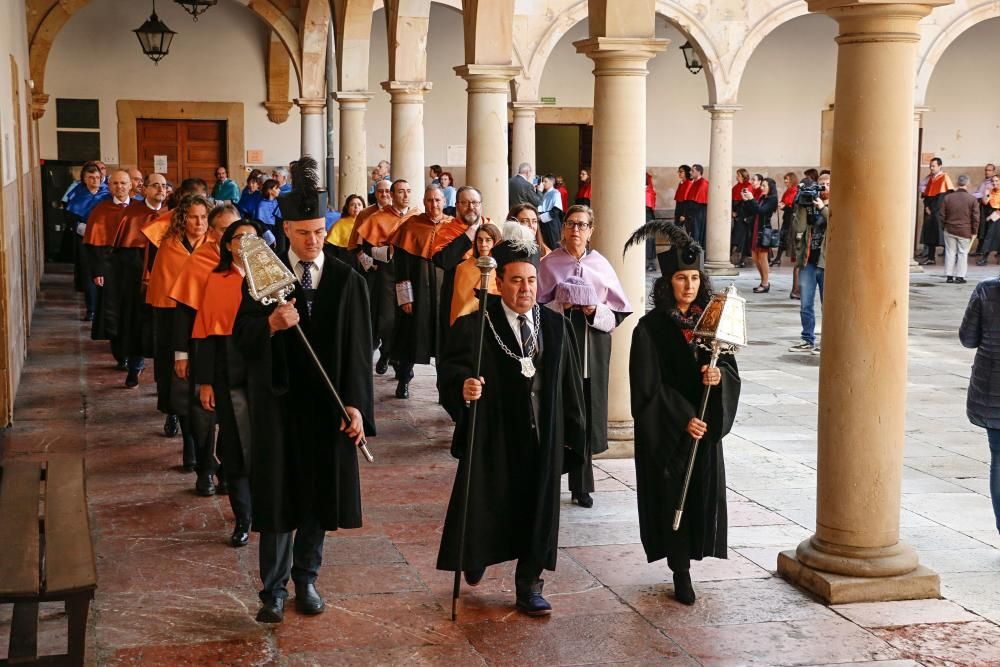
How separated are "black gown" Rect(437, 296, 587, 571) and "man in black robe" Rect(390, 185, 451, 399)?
4.69 m

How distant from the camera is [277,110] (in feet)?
76.1

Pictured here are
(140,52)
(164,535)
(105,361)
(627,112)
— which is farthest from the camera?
(140,52)

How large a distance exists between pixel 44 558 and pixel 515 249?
82.1 inches

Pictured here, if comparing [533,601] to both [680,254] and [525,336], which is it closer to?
→ [525,336]

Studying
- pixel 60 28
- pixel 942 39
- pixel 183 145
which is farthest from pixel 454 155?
pixel 942 39

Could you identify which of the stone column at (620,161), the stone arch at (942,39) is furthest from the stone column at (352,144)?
the stone arch at (942,39)

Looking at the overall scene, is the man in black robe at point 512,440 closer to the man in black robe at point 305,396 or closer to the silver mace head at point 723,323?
the man in black robe at point 305,396

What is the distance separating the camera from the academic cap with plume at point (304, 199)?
16.4 feet

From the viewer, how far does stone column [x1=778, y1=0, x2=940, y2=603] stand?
5.31 m

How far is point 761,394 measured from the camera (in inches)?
418

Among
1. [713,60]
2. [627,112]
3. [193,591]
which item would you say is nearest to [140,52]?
[713,60]

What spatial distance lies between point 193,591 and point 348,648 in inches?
38.8

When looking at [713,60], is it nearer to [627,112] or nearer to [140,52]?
[140,52]

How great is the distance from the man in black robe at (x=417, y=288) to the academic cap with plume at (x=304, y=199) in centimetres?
477
